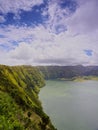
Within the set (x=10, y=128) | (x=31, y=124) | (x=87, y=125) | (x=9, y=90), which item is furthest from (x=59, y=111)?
(x=10, y=128)

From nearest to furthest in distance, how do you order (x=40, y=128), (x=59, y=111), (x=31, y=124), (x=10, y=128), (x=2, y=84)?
(x=10, y=128) < (x=31, y=124) < (x=40, y=128) < (x=2, y=84) < (x=59, y=111)

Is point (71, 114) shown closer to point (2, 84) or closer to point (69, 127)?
point (69, 127)

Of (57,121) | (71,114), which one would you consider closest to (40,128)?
(57,121)

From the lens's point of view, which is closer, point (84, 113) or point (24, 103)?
point (24, 103)

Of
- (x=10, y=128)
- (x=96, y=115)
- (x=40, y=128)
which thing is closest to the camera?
(x=10, y=128)

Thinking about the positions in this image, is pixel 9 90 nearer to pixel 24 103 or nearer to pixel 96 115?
pixel 24 103

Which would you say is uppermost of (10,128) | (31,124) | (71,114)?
(10,128)

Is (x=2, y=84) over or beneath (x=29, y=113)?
over

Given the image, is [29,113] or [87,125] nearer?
[29,113]

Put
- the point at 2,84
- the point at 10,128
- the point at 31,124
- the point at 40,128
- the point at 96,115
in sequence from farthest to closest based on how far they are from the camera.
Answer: the point at 96,115 → the point at 2,84 → the point at 40,128 → the point at 31,124 → the point at 10,128
